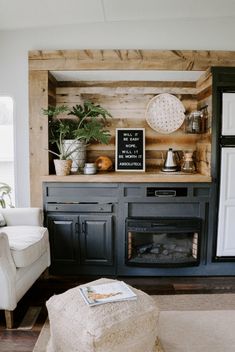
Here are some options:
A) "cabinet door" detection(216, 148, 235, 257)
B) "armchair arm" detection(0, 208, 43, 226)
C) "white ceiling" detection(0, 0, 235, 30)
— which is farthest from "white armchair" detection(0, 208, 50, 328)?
"white ceiling" detection(0, 0, 235, 30)

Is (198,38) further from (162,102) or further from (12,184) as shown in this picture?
(12,184)

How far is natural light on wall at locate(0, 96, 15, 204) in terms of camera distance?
3.54 metres

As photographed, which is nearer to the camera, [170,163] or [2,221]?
[2,221]

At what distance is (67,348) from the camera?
1781mm

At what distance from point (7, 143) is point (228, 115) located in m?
2.40

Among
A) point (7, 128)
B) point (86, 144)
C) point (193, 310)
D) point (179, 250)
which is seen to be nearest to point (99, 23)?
point (86, 144)

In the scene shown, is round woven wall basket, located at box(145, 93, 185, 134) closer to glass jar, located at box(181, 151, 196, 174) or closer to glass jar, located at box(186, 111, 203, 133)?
glass jar, located at box(186, 111, 203, 133)

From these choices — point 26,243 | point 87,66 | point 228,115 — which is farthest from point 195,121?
point 26,243

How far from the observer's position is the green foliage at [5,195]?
3373mm

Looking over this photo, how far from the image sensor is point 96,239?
3.14m

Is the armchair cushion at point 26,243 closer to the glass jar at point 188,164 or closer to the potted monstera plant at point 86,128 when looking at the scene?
the potted monstera plant at point 86,128

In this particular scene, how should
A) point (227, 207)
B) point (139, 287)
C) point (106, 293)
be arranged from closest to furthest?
point (106, 293) → point (139, 287) → point (227, 207)

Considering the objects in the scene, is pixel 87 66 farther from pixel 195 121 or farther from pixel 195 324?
pixel 195 324

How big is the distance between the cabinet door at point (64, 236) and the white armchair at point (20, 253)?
0.44ft
